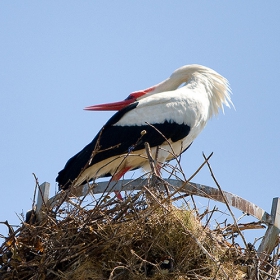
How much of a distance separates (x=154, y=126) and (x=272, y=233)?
241 centimetres

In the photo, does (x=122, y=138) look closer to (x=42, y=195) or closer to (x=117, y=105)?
(x=117, y=105)

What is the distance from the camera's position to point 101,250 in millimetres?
6691

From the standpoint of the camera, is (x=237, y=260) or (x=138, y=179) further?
(x=138, y=179)

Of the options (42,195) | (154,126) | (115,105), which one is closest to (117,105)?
(115,105)

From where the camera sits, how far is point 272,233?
7277 millimetres

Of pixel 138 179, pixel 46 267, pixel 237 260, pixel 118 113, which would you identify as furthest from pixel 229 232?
pixel 118 113

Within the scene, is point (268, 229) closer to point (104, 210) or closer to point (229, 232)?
point (229, 232)

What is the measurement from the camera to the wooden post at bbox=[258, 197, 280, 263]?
7.15 meters

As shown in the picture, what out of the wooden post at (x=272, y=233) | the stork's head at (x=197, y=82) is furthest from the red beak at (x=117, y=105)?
the wooden post at (x=272, y=233)

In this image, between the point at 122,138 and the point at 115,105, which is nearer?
the point at 122,138

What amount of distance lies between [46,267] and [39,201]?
0.87 metres

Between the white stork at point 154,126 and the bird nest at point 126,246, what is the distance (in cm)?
198

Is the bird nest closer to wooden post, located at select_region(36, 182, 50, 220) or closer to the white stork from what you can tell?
wooden post, located at select_region(36, 182, 50, 220)

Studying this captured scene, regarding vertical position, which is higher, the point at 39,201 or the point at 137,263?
the point at 39,201
